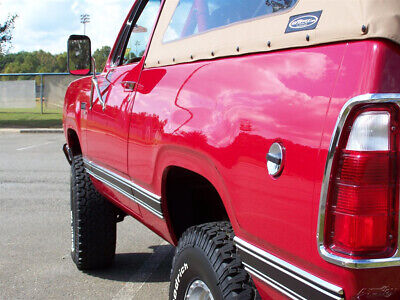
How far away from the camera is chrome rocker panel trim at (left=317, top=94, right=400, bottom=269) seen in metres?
1.41

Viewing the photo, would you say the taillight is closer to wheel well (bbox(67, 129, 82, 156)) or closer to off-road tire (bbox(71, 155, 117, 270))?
off-road tire (bbox(71, 155, 117, 270))

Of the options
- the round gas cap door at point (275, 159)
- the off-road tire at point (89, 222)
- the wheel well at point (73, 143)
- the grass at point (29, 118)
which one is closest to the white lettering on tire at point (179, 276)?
the round gas cap door at point (275, 159)

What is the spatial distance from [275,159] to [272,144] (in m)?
0.05

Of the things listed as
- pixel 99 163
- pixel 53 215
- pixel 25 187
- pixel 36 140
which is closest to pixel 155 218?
pixel 99 163

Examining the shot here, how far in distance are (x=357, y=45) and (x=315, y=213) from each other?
473mm

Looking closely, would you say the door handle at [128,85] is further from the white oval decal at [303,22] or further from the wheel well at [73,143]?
the wheel well at [73,143]

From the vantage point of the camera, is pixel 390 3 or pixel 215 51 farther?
pixel 215 51

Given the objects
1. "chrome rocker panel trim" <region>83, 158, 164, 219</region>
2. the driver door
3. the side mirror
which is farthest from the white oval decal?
the side mirror

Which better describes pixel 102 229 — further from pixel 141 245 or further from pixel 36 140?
pixel 36 140

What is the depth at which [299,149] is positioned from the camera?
62.5 inches

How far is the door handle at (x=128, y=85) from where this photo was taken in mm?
3030

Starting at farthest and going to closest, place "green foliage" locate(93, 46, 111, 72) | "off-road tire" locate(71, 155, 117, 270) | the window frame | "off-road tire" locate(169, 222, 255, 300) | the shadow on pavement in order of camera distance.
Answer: "green foliage" locate(93, 46, 111, 72)
the shadow on pavement
"off-road tire" locate(71, 155, 117, 270)
the window frame
"off-road tire" locate(169, 222, 255, 300)

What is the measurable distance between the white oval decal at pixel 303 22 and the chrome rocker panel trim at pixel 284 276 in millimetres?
730

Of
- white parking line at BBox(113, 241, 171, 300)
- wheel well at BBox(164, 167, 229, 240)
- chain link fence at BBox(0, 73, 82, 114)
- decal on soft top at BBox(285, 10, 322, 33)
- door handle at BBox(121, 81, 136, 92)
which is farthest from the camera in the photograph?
chain link fence at BBox(0, 73, 82, 114)
